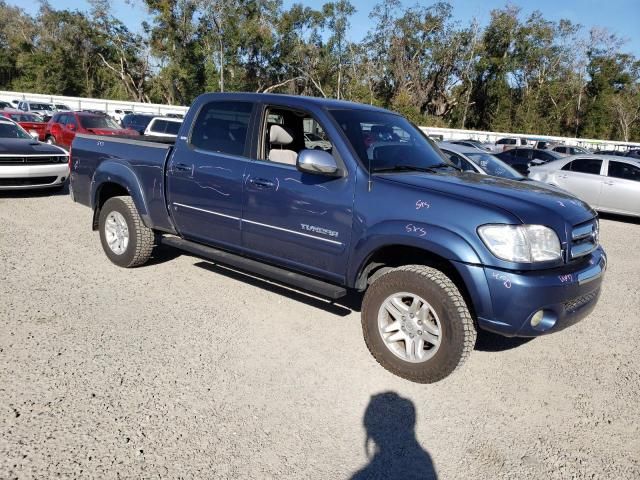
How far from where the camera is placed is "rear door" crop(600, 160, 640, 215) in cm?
1165

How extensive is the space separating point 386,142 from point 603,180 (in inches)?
385

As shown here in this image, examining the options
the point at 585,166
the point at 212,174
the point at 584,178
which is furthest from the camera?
the point at 585,166

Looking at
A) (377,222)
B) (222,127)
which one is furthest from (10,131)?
(377,222)

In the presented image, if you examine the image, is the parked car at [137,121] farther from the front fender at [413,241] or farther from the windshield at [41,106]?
the front fender at [413,241]

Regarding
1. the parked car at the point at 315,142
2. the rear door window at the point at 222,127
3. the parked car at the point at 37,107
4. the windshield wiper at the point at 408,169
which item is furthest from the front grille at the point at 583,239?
the parked car at the point at 37,107

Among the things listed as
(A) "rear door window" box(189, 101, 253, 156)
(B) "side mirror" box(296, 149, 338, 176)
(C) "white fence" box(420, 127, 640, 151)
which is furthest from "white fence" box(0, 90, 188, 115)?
(B) "side mirror" box(296, 149, 338, 176)

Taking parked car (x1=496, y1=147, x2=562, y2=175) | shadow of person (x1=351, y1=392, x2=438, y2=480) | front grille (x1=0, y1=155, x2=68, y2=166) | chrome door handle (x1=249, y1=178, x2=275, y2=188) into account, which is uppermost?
parked car (x1=496, y1=147, x2=562, y2=175)

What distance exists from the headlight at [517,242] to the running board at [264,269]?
3.95 feet

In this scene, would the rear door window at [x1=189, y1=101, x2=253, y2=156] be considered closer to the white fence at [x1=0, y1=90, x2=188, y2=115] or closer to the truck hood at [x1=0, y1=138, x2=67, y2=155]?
the truck hood at [x1=0, y1=138, x2=67, y2=155]

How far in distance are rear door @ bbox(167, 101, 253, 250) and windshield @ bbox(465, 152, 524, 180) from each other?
598 centimetres

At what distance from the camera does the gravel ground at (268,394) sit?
285 centimetres

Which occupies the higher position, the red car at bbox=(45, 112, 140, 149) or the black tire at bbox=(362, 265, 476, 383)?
the red car at bbox=(45, 112, 140, 149)

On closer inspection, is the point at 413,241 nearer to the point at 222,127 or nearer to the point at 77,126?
the point at 222,127

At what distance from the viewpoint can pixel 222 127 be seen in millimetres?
4938
